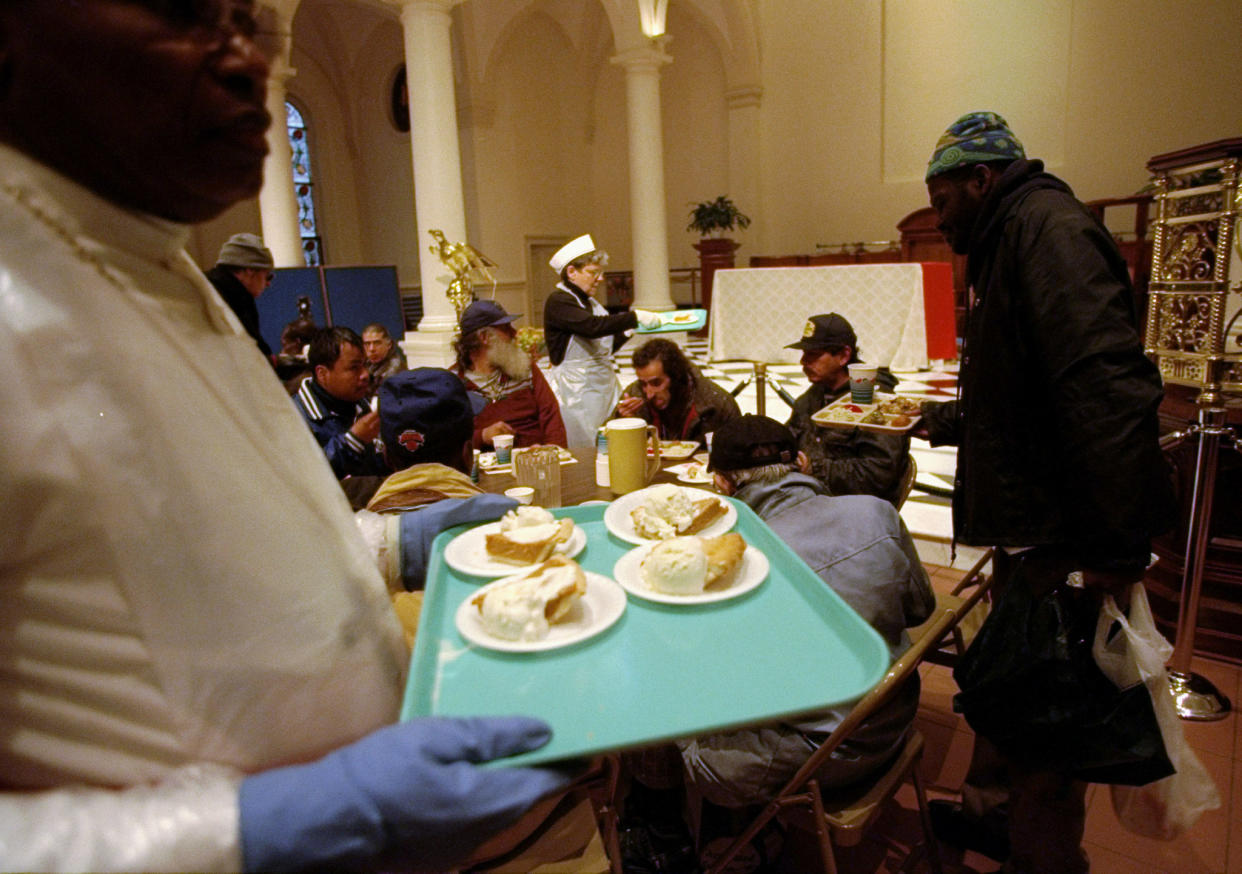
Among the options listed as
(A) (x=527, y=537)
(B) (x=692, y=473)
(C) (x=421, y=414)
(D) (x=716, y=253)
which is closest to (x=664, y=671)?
(A) (x=527, y=537)

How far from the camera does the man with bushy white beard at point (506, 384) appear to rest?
4.04m

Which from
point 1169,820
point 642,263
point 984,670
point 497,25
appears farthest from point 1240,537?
point 497,25

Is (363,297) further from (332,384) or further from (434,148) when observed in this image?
(332,384)

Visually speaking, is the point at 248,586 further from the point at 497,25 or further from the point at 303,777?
the point at 497,25

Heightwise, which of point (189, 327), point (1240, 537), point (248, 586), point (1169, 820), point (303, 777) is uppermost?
point (189, 327)

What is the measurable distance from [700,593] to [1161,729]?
4.23 feet

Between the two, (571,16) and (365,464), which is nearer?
(365,464)

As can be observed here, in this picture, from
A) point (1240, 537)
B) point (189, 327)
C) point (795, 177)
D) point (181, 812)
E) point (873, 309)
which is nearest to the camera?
point (181, 812)

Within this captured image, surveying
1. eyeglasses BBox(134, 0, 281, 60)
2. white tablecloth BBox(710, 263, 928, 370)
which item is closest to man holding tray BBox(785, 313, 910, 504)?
eyeglasses BBox(134, 0, 281, 60)

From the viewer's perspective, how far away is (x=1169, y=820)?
1.70 m

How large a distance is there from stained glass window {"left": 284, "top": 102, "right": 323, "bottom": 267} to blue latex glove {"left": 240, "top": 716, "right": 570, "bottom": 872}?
48.2ft

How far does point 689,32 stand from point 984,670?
45.9ft

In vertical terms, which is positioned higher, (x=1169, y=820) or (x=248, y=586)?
(x=248, y=586)

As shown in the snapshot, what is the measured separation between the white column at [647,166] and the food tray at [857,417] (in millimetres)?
8447
